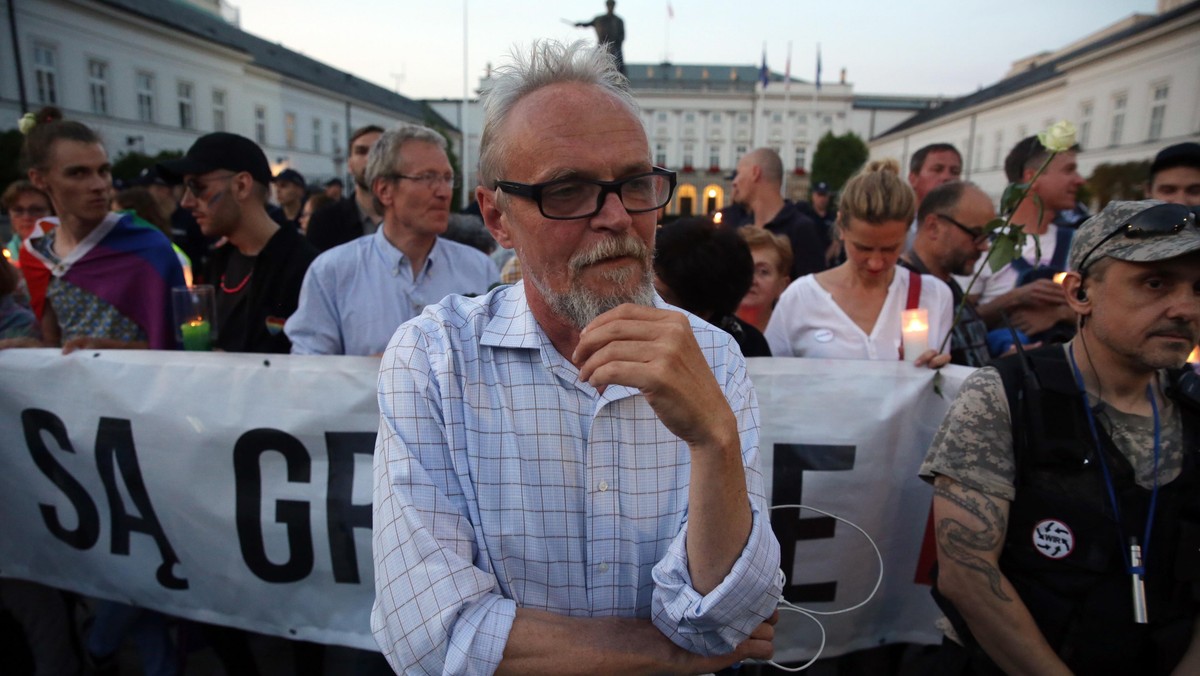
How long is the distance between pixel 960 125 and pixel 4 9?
6255 centimetres

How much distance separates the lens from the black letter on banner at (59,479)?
9.32ft

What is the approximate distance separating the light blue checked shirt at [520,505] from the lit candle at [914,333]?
1520 mm

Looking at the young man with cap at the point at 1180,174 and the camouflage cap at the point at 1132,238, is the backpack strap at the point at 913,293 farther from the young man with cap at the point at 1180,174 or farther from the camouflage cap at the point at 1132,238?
the young man with cap at the point at 1180,174

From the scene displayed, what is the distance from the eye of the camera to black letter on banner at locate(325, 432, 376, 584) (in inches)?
104

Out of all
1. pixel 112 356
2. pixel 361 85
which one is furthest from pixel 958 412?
pixel 361 85

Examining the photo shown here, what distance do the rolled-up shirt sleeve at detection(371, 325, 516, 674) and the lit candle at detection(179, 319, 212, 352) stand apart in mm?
1978

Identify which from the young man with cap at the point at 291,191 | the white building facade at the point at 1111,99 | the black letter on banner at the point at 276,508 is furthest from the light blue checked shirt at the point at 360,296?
the white building facade at the point at 1111,99

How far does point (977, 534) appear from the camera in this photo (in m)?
1.91

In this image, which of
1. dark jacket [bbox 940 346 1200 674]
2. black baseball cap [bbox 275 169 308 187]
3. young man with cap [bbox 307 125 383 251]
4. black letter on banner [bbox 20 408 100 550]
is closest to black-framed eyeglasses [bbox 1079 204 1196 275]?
dark jacket [bbox 940 346 1200 674]

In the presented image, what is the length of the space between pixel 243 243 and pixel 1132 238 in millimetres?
3576

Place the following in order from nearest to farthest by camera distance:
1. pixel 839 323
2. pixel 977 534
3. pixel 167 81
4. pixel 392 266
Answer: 1. pixel 977 534
2. pixel 839 323
3. pixel 392 266
4. pixel 167 81

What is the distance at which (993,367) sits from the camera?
1996mm

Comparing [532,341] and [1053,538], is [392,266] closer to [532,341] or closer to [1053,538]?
[532,341]

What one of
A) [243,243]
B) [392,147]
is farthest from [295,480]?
[392,147]
